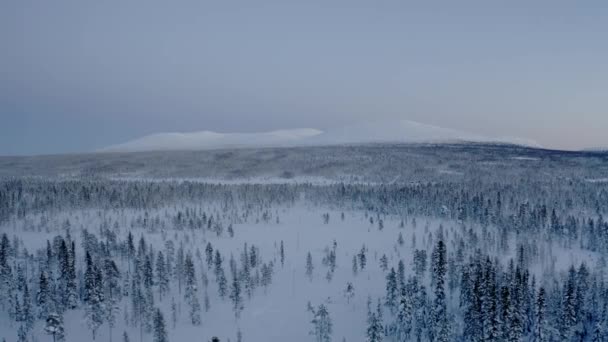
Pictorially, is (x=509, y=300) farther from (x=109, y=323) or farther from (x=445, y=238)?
(x=445, y=238)

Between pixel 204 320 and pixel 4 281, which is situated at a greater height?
pixel 4 281

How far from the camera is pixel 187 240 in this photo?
175500 mm

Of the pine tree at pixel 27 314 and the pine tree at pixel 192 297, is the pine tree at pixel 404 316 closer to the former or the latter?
the pine tree at pixel 192 297

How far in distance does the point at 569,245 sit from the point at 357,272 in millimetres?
77803

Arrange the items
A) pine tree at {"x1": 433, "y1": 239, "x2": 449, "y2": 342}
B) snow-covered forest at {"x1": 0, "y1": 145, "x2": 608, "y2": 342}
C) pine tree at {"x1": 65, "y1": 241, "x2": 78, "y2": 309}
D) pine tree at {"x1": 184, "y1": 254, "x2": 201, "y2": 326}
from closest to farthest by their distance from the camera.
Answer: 1. pine tree at {"x1": 433, "y1": 239, "x2": 449, "y2": 342}
2. snow-covered forest at {"x1": 0, "y1": 145, "x2": 608, "y2": 342}
3. pine tree at {"x1": 65, "y1": 241, "x2": 78, "y2": 309}
4. pine tree at {"x1": 184, "y1": 254, "x2": 201, "y2": 326}

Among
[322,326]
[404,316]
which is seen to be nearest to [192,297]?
[322,326]

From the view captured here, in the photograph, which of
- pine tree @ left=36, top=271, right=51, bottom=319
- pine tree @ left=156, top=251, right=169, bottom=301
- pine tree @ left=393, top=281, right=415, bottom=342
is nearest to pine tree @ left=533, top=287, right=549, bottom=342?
pine tree @ left=393, top=281, right=415, bottom=342

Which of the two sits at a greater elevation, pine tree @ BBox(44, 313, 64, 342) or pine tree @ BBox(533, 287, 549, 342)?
pine tree @ BBox(533, 287, 549, 342)

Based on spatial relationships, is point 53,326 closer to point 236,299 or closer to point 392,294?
point 236,299

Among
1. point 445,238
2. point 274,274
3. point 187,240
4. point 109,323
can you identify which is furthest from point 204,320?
point 445,238

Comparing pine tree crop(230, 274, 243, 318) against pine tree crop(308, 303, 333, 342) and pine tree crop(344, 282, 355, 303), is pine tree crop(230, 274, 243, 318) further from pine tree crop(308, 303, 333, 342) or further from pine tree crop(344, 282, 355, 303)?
pine tree crop(344, 282, 355, 303)

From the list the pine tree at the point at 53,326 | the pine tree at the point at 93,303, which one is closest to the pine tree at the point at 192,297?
the pine tree at the point at 93,303

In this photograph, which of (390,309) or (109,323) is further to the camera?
(390,309)

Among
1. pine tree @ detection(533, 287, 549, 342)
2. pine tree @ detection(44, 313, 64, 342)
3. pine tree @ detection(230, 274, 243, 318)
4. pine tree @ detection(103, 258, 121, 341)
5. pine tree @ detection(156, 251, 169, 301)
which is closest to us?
pine tree @ detection(533, 287, 549, 342)
